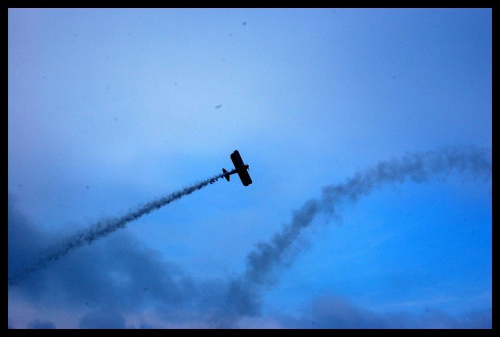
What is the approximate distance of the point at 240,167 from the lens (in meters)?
84.1

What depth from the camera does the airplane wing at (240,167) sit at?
→ 84062 mm

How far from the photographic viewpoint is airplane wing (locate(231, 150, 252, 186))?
84.1m
